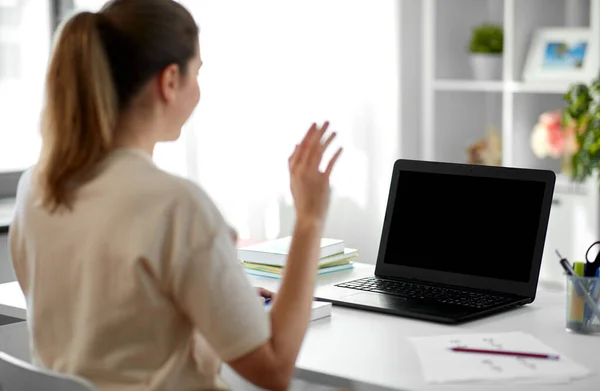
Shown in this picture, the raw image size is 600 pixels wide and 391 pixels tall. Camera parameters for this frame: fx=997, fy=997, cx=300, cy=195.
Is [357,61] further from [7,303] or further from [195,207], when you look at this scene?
[195,207]

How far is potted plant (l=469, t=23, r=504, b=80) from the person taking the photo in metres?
3.90


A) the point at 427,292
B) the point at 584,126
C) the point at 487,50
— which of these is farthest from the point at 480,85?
the point at 427,292

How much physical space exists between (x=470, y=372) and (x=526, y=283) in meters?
0.53

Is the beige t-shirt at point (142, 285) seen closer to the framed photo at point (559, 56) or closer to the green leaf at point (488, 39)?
the framed photo at point (559, 56)

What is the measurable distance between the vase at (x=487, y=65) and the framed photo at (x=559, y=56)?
0.28 metres

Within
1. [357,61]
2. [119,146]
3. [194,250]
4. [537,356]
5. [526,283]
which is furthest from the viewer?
[357,61]

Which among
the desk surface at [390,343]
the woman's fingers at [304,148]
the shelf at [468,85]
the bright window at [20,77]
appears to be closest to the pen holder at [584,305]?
A: the desk surface at [390,343]

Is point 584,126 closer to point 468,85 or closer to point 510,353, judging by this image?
point 468,85

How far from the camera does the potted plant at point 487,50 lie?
12.8 feet

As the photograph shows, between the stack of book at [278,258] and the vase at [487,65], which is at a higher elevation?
the vase at [487,65]

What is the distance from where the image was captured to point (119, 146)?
1.44 metres

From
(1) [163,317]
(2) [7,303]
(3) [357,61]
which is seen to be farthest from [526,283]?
(3) [357,61]

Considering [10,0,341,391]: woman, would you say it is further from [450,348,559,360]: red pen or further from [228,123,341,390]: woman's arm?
[450,348,559,360]: red pen

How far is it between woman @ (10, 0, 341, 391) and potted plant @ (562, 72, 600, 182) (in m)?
1.95
